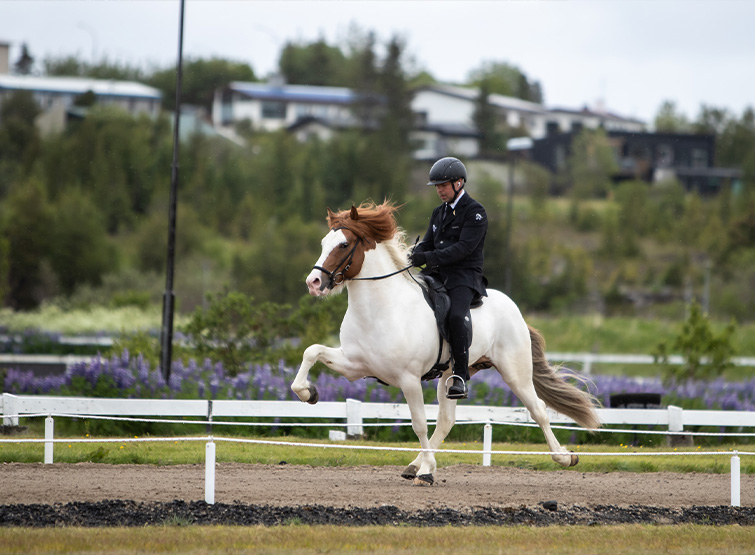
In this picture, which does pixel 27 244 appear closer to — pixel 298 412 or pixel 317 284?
pixel 298 412

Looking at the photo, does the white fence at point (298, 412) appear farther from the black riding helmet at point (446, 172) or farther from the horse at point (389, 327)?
the black riding helmet at point (446, 172)

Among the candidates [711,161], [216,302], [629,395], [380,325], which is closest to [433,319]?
[380,325]

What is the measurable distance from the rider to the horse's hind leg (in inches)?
35.8

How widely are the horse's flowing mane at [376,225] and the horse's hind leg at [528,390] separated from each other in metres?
1.75

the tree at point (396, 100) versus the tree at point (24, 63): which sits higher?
the tree at point (24, 63)

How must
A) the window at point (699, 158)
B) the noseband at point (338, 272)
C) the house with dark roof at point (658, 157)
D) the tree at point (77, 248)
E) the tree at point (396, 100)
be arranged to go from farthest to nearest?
the window at point (699, 158)
the house with dark roof at point (658, 157)
the tree at point (396, 100)
the tree at point (77, 248)
the noseband at point (338, 272)

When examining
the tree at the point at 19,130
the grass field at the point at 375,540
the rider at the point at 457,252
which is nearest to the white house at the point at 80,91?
the tree at the point at 19,130

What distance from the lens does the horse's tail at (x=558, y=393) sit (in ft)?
34.8

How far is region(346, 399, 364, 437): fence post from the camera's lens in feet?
43.1

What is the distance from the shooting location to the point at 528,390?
33.6 ft

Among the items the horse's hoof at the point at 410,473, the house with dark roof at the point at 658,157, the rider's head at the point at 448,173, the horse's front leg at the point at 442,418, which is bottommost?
the horse's hoof at the point at 410,473

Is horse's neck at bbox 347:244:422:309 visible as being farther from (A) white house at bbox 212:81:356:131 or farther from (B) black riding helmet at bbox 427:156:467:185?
(A) white house at bbox 212:81:356:131

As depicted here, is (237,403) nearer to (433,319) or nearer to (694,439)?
(433,319)

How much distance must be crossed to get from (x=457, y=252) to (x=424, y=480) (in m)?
2.39
